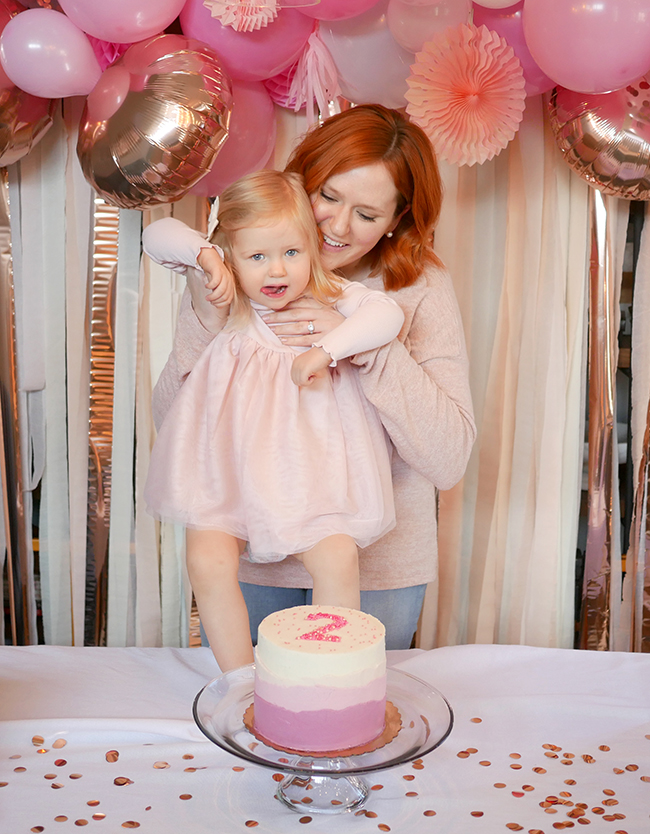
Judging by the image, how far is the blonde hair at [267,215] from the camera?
4.92 feet

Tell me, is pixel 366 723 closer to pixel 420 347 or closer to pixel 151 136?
pixel 420 347

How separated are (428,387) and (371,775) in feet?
2.23

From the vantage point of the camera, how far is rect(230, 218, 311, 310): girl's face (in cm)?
150

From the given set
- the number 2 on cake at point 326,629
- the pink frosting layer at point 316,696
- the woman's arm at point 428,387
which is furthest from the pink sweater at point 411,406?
the pink frosting layer at point 316,696

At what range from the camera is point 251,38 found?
1700mm

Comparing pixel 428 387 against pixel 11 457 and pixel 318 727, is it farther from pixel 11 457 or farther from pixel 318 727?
pixel 11 457

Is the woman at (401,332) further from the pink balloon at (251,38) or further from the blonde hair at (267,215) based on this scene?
the pink balloon at (251,38)

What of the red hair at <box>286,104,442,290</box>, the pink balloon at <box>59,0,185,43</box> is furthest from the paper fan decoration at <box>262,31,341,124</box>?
the pink balloon at <box>59,0,185,43</box>

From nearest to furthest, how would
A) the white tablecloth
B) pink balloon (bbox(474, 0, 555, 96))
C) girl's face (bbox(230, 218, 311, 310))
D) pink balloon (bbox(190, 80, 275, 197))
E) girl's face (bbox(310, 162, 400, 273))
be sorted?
the white tablecloth, girl's face (bbox(230, 218, 311, 310)), girl's face (bbox(310, 162, 400, 273)), pink balloon (bbox(474, 0, 555, 96)), pink balloon (bbox(190, 80, 275, 197))

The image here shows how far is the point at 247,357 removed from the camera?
1550 mm

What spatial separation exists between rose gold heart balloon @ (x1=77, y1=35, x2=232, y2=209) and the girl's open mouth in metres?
0.33

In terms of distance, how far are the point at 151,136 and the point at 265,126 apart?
1.21 feet

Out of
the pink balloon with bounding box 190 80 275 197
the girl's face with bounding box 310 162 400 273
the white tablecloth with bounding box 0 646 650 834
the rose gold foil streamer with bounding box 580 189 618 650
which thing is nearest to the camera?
the white tablecloth with bounding box 0 646 650 834

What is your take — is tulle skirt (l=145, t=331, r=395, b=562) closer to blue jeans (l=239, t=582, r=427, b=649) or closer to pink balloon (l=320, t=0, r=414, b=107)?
blue jeans (l=239, t=582, r=427, b=649)
